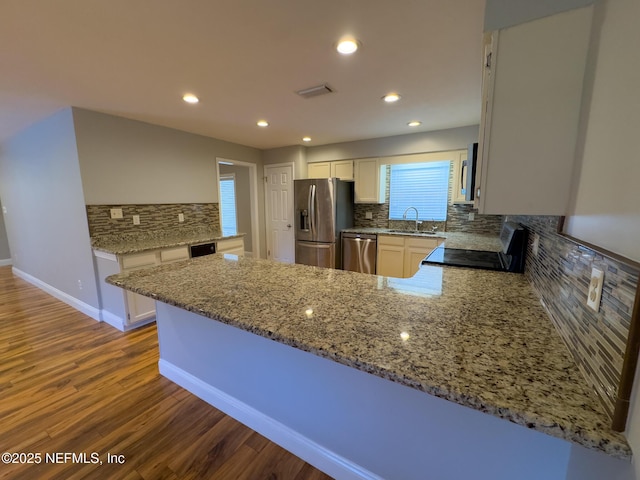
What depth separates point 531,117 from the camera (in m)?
0.96

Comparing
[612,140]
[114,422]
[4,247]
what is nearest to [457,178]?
[612,140]

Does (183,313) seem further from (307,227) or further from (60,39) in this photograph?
(307,227)

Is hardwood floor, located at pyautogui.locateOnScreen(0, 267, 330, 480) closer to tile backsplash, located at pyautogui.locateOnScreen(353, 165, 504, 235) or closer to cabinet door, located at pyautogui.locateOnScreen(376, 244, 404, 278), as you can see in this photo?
cabinet door, located at pyautogui.locateOnScreen(376, 244, 404, 278)

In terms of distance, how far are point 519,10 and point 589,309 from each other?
103 cm

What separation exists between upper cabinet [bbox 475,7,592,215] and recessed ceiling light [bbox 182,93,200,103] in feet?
7.70

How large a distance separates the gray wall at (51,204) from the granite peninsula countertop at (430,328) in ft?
6.56

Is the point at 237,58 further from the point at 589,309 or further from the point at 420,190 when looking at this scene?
the point at 420,190

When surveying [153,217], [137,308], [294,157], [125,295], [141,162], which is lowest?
[137,308]

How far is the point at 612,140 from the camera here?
68 cm

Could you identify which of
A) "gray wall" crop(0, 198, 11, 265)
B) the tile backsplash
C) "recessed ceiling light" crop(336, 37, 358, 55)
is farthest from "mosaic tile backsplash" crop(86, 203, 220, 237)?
"gray wall" crop(0, 198, 11, 265)

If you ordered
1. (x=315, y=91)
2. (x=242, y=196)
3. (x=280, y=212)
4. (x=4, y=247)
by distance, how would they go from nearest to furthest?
1. (x=315, y=91)
2. (x=280, y=212)
3. (x=4, y=247)
4. (x=242, y=196)

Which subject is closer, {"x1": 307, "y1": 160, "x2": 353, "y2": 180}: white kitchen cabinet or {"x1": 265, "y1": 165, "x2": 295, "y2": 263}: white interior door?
{"x1": 307, "y1": 160, "x2": 353, "y2": 180}: white kitchen cabinet

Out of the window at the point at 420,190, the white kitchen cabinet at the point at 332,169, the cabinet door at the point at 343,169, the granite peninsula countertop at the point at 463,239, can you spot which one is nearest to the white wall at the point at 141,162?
the white kitchen cabinet at the point at 332,169

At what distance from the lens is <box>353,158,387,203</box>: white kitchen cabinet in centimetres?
426
